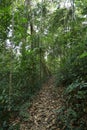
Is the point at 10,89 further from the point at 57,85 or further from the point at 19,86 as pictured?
the point at 57,85

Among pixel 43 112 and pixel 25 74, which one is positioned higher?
pixel 25 74

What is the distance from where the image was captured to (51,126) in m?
5.41

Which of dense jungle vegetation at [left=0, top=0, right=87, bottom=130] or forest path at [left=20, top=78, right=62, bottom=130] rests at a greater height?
dense jungle vegetation at [left=0, top=0, right=87, bottom=130]

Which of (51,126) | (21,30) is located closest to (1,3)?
(21,30)

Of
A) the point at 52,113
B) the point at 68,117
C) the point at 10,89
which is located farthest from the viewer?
the point at 10,89

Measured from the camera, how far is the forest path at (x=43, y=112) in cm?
564

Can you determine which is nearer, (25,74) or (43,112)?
(43,112)

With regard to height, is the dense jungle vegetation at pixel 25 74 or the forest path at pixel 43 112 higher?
the dense jungle vegetation at pixel 25 74

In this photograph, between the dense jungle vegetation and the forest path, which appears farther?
the forest path

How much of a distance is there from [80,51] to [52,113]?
2618 mm

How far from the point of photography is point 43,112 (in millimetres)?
6543

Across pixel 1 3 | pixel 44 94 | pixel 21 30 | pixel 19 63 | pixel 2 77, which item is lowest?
pixel 44 94

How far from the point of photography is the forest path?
222 inches

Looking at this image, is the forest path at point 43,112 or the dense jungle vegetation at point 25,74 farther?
the forest path at point 43,112
